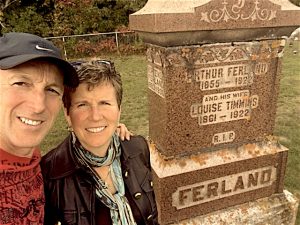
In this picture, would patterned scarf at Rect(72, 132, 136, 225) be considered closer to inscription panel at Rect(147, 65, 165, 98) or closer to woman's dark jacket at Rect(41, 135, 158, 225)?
woman's dark jacket at Rect(41, 135, 158, 225)

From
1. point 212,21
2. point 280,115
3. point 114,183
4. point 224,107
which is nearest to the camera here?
point 114,183

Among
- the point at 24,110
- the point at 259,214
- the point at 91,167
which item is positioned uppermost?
the point at 24,110

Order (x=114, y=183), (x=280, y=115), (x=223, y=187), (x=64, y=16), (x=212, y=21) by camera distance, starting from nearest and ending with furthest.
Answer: (x=114, y=183)
(x=212, y=21)
(x=223, y=187)
(x=280, y=115)
(x=64, y=16)

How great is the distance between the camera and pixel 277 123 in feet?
20.3

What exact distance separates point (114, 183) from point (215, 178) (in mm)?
1617

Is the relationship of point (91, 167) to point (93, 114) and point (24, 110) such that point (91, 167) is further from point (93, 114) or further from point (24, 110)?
point (24, 110)

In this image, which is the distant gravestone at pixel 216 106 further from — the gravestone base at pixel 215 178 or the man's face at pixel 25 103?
the man's face at pixel 25 103

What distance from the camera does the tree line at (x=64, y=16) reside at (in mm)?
14914

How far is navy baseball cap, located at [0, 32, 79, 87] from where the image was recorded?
128cm

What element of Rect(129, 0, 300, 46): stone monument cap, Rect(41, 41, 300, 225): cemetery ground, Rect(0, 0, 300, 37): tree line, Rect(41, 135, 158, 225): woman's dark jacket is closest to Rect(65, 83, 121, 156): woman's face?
Rect(41, 135, 158, 225): woman's dark jacket

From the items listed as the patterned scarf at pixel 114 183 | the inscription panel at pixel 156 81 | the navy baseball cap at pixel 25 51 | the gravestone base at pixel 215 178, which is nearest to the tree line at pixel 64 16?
the inscription panel at pixel 156 81

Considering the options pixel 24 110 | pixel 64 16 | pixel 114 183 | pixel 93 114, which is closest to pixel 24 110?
pixel 24 110

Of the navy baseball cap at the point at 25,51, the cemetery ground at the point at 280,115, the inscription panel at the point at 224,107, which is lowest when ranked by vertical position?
the cemetery ground at the point at 280,115

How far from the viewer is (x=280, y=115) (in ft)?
21.6
